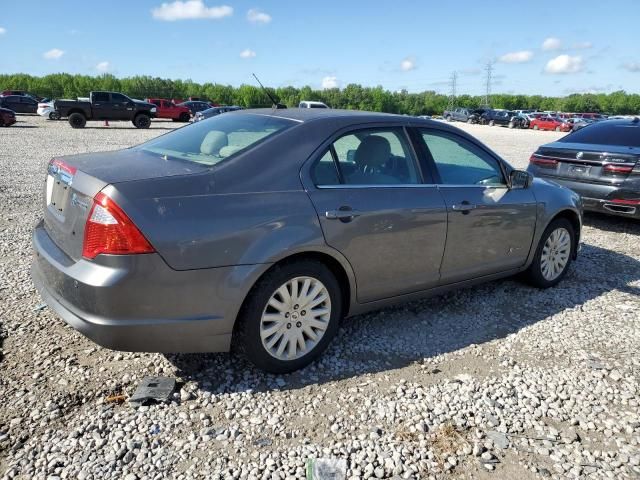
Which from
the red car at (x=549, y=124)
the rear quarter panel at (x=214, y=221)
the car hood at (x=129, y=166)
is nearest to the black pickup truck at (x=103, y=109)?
the car hood at (x=129, y=166)

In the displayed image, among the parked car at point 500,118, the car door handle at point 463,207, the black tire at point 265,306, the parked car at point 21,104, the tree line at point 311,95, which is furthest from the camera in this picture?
the tree line at point 311,95

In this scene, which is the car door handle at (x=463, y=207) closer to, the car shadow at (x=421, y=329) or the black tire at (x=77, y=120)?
the car shadow at (x=421, y=329)

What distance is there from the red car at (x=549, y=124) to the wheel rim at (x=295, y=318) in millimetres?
46593

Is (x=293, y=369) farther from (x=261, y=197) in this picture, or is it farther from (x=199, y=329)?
(x=261, y=197)

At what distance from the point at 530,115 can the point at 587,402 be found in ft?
167

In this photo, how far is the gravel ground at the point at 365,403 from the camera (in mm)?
2506

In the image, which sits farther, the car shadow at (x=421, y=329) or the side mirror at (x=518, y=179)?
the side mirror at (x=518, y=179)

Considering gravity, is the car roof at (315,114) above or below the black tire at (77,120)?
below

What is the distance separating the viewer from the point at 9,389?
2961mm

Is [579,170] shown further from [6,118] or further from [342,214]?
[6,118]

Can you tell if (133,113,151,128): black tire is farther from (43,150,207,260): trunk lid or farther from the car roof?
(43,150,207,260): trunk lid

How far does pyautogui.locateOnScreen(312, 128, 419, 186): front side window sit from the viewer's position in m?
3.42

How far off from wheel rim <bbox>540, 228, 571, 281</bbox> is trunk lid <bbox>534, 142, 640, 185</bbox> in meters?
2.45

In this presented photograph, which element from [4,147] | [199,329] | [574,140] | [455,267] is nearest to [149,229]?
[199,329]
